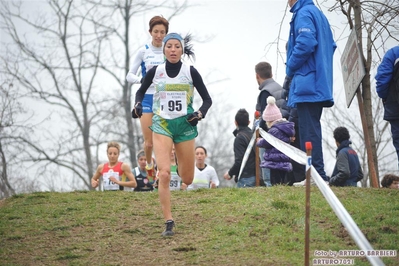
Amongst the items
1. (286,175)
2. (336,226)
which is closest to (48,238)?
(336,226)

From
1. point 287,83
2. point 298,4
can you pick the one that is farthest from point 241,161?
point 298,4

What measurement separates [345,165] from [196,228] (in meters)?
3.44

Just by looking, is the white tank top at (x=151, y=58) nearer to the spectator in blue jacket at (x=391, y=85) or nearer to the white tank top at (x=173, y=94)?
the white tank top at (x=173, y=94)

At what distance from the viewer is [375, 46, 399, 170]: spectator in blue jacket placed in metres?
11.8

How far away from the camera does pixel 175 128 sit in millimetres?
10719

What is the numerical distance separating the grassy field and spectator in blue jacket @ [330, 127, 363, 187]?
103 cm

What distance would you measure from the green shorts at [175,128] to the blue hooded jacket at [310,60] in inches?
83.9

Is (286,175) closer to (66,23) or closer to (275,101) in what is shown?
(275,101)

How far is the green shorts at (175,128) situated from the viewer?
10703mm

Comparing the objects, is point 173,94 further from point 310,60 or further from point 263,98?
point 263,98

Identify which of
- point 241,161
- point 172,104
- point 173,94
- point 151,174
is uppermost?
point 173,94

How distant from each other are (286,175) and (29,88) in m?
20.5

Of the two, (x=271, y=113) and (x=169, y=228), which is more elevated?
(x=271, y=113)

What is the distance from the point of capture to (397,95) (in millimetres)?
11820
